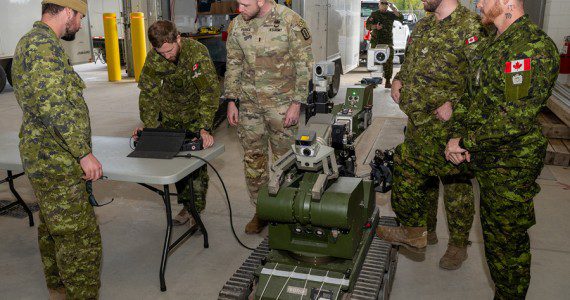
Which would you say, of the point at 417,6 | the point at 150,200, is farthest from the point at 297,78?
the point at 417,6

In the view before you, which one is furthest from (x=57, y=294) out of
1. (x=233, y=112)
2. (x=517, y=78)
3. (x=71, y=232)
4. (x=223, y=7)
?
(x=223, y=7)

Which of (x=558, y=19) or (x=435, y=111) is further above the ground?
(x=558, y=19)

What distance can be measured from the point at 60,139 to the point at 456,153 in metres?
1.93

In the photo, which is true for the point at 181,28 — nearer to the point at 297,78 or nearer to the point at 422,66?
the point at 297,78

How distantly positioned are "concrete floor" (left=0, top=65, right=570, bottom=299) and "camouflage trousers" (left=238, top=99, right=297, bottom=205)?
0.51m

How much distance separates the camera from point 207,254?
11.4ft

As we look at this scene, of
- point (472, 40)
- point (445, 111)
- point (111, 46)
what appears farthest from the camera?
point (111, 46)

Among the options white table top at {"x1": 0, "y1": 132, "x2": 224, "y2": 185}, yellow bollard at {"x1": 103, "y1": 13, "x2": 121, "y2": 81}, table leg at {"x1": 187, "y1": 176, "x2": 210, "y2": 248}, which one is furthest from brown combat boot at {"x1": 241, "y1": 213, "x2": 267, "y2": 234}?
yellow bollard at {"x1": 103, "y1": 13, "x2": 121, "y2": 81}

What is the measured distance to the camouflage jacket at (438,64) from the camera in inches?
115

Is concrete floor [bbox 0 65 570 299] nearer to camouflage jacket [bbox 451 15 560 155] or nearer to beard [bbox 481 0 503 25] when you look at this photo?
camouflage jacket [bbox 451 15 560 155]

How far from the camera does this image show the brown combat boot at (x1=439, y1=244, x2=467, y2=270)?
10.5 feet

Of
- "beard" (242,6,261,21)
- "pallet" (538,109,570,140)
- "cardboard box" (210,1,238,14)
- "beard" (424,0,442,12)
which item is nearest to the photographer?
"beard" (424,0,442,12)

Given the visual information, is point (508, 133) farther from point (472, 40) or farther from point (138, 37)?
point (138, 37)

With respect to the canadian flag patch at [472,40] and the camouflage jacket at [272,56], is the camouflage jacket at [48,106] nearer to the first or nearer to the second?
the camouflage jacket at [272,56]
